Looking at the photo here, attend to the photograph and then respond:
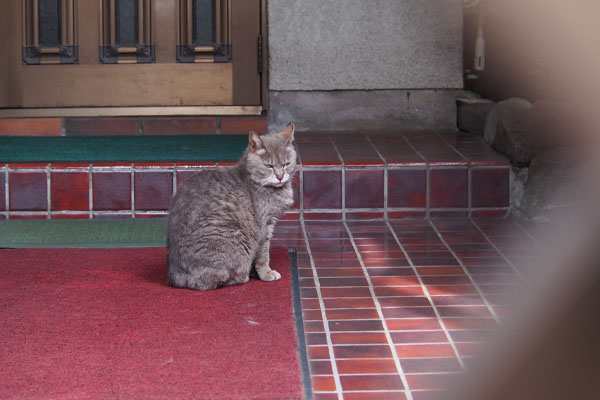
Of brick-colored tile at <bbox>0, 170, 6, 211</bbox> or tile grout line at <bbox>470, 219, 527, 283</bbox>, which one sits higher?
brick-colored tile at <bbox>0, 170, 6, 211</bbox>

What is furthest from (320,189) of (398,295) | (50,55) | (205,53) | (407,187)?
(50,55)

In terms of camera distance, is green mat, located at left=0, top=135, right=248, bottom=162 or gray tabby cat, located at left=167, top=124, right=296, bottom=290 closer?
gray tabby cat, located at left=167, top=124, right=296, bottom=290

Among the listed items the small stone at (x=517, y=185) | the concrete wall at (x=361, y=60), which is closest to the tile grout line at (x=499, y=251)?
the small stone at (x=517, y=185)

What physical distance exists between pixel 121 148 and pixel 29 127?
0.84 meters

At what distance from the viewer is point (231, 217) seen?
8.03 feet

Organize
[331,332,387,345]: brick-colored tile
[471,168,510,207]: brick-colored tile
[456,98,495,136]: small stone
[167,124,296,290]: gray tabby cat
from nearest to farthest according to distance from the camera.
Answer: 1. [331,332,387,345]: brick-colored tile
2. [167,124,296,290]: gray tabby cat
3. [471,168,510,207]: brick-colored tile
4. [456,98,495,136]: small stone

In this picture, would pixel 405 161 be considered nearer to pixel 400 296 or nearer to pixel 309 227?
pixel 309 227

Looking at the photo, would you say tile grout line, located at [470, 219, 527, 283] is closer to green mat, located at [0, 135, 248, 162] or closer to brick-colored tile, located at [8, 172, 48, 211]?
green mat, located at [0, 135, 248, 162]

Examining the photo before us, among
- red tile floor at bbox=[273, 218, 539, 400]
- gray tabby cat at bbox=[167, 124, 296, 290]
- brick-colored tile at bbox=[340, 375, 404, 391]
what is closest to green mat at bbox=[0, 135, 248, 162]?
red tile floor at bbox=[273, 218, 539, 400]

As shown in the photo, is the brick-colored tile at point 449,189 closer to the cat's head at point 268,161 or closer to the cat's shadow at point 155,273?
the cat's head at point 268,161

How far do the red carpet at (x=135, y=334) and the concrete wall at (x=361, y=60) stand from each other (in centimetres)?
169

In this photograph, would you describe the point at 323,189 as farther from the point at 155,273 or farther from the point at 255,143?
the point at 155,273

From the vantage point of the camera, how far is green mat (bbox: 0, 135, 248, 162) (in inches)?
135

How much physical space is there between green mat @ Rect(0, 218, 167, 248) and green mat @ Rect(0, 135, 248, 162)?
320 mm
